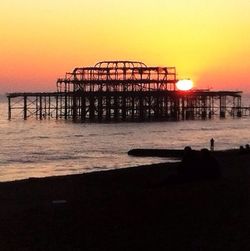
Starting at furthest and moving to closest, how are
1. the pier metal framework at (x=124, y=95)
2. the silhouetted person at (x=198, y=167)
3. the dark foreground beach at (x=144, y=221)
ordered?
the pier metal framework at (x=124, y=95), the silhouetted person at (x=198, y=167), the dark foreground beach at (x=144, y=221)

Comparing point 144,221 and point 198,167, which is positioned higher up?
point 198,167

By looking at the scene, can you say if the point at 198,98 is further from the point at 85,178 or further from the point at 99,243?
the point at 99,243

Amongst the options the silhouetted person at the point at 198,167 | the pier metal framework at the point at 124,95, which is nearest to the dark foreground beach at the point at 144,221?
the silhouetted person at the point at 198,167

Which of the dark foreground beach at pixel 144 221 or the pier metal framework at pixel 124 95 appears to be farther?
the pier metal framework at pixel 124 95

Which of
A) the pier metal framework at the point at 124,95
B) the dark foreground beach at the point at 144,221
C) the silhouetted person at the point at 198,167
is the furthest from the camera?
the pier metal framework at the point at 124,95

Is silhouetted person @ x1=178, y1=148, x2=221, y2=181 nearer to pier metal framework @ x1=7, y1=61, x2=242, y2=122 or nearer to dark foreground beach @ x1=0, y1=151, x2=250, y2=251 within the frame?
dark foreground beach @ x1=0, y1=151, x2=250, y2=251

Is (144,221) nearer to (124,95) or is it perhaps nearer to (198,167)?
(198,167)

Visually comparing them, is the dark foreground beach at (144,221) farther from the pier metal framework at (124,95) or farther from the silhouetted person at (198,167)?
the pier metal framework at (124,95)

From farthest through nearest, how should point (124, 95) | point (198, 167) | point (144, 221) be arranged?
point (124, 95), point (198, 167), point (144, 221)

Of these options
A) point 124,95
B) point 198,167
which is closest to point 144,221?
point 198,167

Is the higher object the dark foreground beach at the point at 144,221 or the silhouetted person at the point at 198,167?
the silhouetted person at the point at 198,167

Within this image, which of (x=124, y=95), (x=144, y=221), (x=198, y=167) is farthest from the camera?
(x=124, y=95)

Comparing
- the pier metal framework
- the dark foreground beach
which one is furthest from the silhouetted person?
the pier metal framework

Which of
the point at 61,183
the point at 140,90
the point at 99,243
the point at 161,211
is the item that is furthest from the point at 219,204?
the point at 140,90
